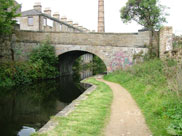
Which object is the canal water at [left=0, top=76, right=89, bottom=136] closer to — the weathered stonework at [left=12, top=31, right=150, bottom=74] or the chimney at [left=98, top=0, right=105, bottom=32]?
the weathered stonework at [left=12, top=31, right=150, bottom=74]

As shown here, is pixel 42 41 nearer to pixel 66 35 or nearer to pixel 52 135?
pixel 66 35

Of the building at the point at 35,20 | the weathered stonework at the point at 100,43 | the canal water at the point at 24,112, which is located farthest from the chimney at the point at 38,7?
the canal water at the point at 24,112

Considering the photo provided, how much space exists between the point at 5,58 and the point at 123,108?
507 inches

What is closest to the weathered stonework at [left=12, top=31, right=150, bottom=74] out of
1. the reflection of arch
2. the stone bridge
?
the stone bridge

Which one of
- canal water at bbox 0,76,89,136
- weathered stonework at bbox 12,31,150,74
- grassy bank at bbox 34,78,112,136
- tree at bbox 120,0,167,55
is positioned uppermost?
tree at bbox 120,0,167,55

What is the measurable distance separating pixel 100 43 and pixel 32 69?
5.95 meters

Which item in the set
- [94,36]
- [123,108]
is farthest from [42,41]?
[123,108]

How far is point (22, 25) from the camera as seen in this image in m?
26.8

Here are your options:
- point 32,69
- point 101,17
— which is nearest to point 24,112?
point 32,69

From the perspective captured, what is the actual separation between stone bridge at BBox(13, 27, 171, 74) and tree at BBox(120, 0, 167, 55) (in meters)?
2.43

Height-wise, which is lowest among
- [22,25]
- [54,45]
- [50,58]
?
[50,58]

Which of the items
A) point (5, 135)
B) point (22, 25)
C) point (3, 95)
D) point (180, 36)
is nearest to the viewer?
point (5, 135)

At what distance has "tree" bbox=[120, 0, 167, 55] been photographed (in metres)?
17.6

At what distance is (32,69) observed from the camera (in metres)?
15.6
